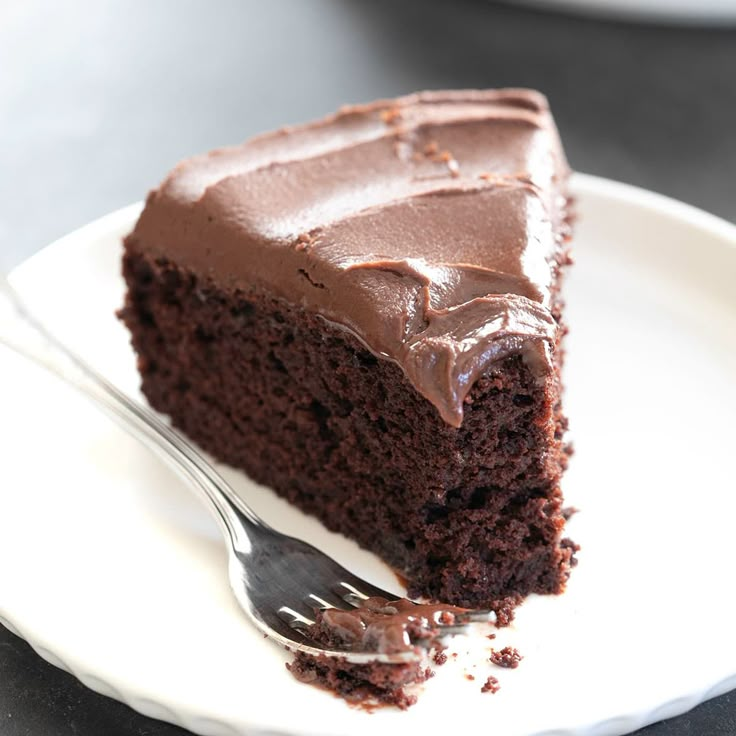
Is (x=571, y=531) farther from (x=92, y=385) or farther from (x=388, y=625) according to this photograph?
(x=92, y=385)

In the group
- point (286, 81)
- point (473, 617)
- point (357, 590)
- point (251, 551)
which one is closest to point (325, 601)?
point (357, 590)

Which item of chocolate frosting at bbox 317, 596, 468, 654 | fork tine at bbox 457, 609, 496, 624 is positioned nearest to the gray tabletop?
chocolate frosting at bbox 317, 596, 468, 654

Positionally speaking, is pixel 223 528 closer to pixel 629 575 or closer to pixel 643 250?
pixel 629 575

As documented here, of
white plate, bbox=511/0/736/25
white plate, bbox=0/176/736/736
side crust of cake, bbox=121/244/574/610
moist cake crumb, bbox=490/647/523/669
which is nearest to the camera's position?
white plate, bbox=0/176/736/736

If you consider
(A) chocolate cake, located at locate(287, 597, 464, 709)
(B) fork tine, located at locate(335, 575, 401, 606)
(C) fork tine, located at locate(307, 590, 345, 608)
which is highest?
(A) chocolate cake, located at locate(287, 597, 464, 709)

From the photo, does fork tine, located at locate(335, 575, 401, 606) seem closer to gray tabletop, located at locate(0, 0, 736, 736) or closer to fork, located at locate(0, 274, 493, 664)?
fork, located at locate(0, 274, 493, 664)

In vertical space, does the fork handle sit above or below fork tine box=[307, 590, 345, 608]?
above

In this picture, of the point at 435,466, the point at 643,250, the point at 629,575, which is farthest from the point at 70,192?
the point at 629,575
